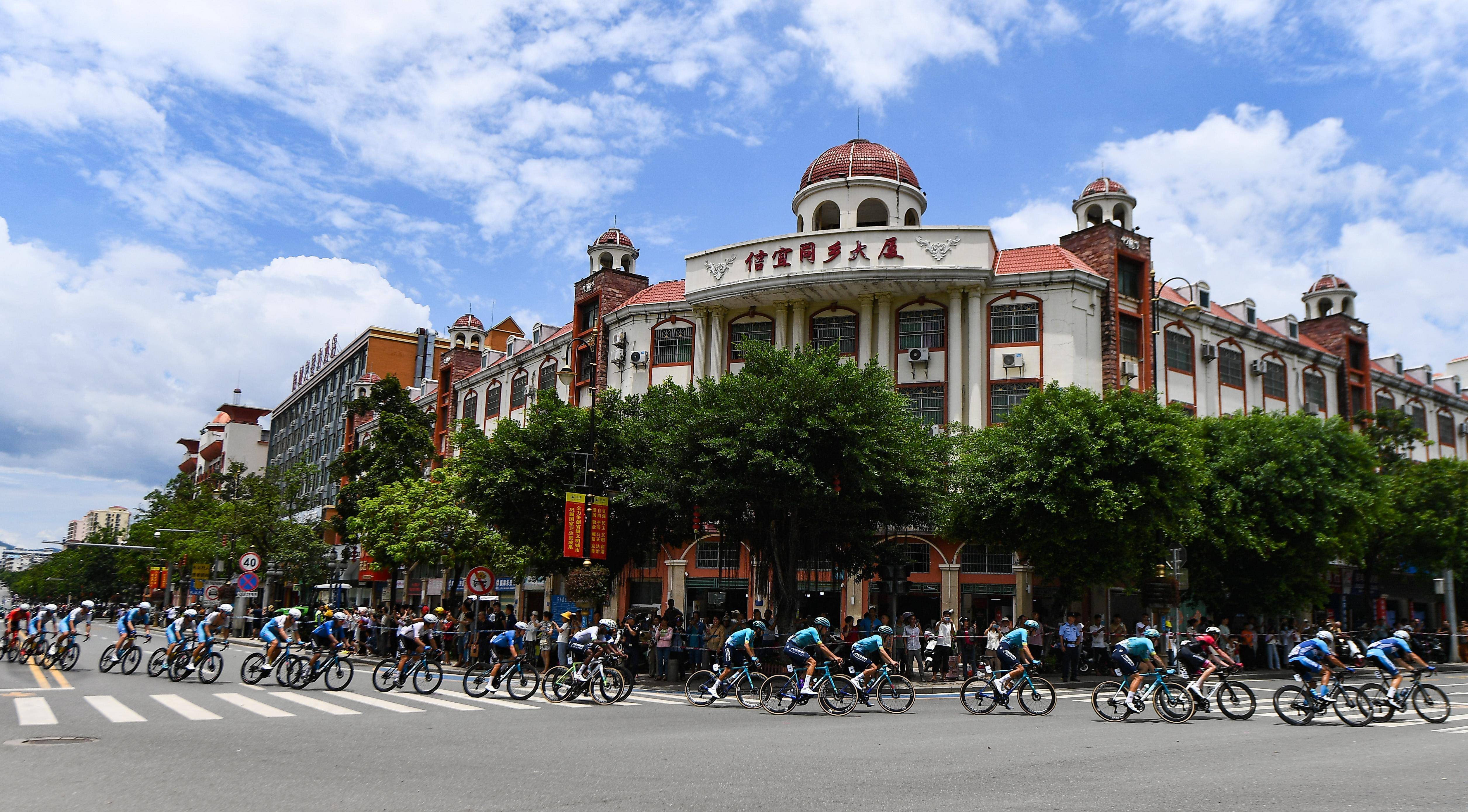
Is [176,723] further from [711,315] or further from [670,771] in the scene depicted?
[711,315]

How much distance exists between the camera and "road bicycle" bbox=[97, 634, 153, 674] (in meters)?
21.7

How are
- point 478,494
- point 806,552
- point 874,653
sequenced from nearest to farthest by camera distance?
1. point 874,653
2. point 806,552
3. point 478,494

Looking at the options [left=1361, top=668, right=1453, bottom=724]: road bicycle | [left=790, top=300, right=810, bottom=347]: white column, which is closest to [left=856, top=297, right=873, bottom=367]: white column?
[left=790, top=300, right=810, bottom=347]: white column

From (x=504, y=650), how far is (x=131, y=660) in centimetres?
857

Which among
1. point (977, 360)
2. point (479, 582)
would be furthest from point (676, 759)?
point (977, 360)

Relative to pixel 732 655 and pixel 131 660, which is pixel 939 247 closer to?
pixel 732 655

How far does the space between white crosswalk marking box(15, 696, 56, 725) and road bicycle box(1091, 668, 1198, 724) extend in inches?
575

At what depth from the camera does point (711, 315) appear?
116 ft

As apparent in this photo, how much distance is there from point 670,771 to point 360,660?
2262 centimetres

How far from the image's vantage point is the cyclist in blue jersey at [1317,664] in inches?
597

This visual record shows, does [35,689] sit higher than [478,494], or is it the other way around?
[478,494]

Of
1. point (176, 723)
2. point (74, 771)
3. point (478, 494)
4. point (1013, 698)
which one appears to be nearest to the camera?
point (74, 771)

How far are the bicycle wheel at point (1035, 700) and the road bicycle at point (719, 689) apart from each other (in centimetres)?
431


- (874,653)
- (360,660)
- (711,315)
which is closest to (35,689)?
(360,660)
